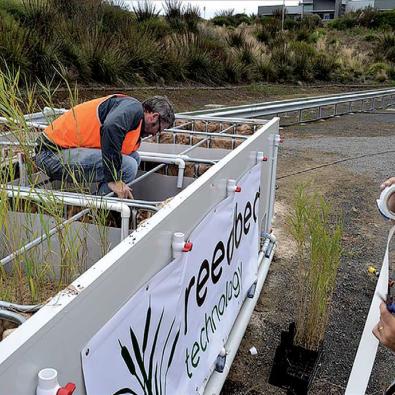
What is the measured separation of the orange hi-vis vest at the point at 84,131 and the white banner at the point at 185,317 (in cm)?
89

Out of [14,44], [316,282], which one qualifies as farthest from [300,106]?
[316,282]

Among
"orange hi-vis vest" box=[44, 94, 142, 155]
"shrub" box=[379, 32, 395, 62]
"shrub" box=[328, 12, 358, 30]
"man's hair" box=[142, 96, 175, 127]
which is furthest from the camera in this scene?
"shrub" box=[328, 12, 358, 30]

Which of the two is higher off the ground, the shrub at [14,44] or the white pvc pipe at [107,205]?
the shrub at [14,44]

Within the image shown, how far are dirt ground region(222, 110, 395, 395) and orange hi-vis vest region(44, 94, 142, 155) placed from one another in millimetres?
1656

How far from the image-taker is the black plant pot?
3.23m

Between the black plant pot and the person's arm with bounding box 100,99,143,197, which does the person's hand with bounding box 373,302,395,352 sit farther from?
the person's arm with bounding box 100,99,143,197

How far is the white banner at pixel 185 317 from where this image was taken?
5.56ft

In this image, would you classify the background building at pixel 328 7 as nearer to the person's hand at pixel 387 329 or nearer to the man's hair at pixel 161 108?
the man's hair at pixel 161 108

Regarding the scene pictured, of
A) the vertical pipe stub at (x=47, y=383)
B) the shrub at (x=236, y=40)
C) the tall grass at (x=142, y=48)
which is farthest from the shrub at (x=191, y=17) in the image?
the vertical pipe stub at (x=47, y=383)

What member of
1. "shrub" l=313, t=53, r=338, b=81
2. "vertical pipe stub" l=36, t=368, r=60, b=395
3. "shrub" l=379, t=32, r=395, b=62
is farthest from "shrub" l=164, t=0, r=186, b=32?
"vertical pipe stub" l=36, t=368, r=60, b=395

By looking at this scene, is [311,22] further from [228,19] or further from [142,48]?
[142,48]

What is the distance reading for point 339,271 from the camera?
4.96 meters

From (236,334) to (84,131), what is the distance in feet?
5.99

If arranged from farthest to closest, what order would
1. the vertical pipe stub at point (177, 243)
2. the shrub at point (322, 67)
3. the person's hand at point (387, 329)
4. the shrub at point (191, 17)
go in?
the shrub at point (322, 67) < the shrub at point (191, 17) < the vertical pipe stub at point (177, 243) < the person's hand at point (387, 329)
